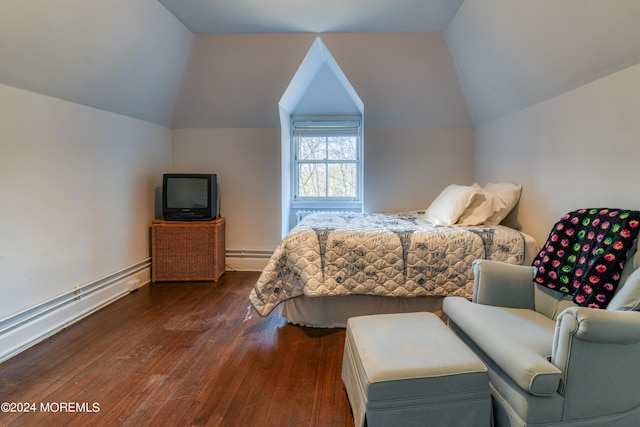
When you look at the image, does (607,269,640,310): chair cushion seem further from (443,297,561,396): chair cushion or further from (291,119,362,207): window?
(291,119,362,207): window

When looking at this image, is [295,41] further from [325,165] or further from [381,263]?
[381,263]

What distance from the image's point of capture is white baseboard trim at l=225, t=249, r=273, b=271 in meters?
4.11

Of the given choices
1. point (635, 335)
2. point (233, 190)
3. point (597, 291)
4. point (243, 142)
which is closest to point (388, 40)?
point (243, 142)

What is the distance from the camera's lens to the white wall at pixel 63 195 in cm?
210

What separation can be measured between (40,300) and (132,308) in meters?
0.69

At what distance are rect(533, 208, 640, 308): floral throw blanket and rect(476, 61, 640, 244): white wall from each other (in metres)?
0.24

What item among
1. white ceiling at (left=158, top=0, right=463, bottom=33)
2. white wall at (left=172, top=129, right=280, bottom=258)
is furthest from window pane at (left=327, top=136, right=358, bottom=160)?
white ceiling at (left=158, top=0, right=463, bottom=33)

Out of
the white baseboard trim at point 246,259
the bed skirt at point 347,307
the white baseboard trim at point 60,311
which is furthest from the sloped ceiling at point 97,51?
the bed skirt at point 347,307

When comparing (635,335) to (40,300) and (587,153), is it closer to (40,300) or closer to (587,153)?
(587,153)

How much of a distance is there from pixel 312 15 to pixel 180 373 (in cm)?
287

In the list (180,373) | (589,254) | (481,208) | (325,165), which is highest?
(325,165)

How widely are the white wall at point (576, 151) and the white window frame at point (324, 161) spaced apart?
177cm

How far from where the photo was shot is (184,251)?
3.61m

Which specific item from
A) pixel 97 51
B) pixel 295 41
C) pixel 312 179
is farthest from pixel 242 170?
pixel 97 51
